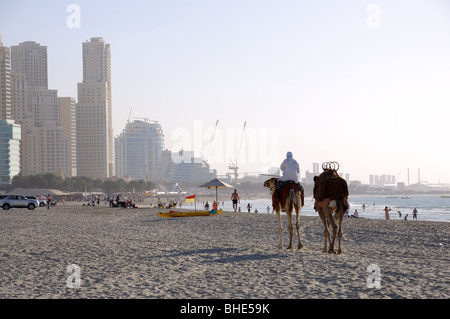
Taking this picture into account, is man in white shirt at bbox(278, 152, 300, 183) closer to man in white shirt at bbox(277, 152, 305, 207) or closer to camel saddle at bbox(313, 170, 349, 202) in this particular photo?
man in white shirt at bbox(277, 152, 305, 207)

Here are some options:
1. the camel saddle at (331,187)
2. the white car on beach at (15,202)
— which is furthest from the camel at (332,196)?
the white car on beach at (15,202)

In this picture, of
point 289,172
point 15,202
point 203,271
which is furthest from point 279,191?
point 15,202

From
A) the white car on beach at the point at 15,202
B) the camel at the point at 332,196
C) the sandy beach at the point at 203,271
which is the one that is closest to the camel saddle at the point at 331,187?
the camel at the point at 332,196

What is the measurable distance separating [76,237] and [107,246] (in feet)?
12.1

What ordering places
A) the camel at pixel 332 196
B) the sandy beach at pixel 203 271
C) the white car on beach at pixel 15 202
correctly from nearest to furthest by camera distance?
the sandy beach at pixel 203 271 < the camel at pixel 332 196 < the white car on beach at pixel 15 202

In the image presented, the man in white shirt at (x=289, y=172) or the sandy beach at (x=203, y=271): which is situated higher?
the man in white shirt at (x=289, y=172)

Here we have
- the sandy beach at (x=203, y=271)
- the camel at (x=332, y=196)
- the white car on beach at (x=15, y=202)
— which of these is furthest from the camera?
the white car on beach at (x=15, y=202)

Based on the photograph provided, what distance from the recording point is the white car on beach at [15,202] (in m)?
50.0

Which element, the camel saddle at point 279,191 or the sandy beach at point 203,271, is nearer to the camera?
the sandy beach at point 203,271

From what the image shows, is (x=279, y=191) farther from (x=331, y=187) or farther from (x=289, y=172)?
(x=331, y=187)

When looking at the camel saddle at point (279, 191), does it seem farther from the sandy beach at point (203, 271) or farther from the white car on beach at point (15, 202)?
the white car on beach at point (15, 202)

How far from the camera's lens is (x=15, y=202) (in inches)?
2012

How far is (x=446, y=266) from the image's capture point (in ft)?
38.0
